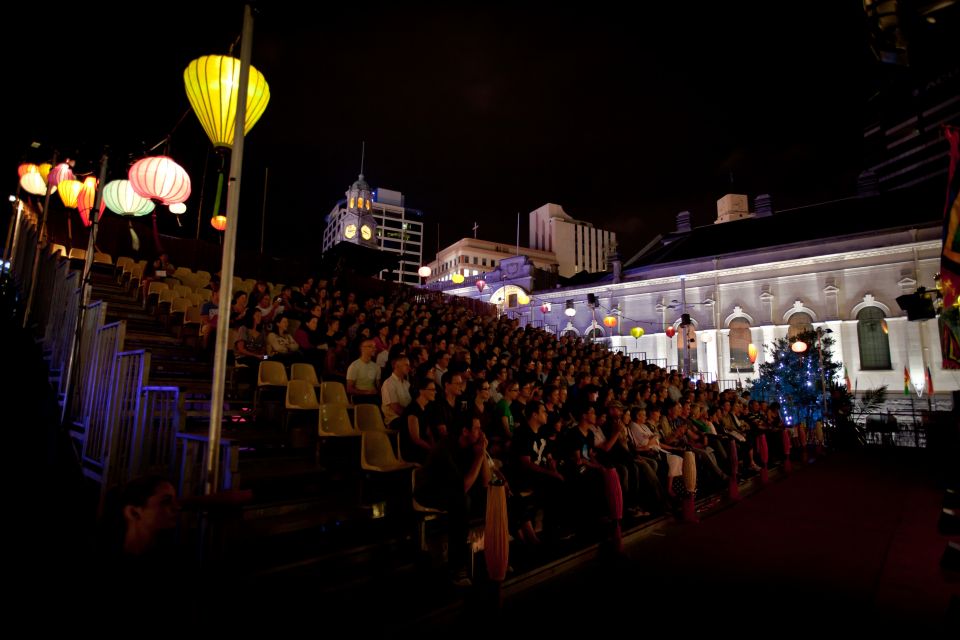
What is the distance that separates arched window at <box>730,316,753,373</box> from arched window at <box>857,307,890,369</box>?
4.58 meters

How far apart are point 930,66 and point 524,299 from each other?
92.8ft

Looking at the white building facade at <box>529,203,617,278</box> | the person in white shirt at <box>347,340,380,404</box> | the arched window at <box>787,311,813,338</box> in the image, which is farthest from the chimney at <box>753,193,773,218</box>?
the white building facade at <box>529,203,617,278</box>

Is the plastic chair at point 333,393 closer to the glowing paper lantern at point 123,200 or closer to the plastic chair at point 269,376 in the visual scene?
the plastic chair at point 269,376

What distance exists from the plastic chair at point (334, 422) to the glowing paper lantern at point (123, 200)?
5.30 meters

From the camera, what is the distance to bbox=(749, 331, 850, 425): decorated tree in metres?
19.4

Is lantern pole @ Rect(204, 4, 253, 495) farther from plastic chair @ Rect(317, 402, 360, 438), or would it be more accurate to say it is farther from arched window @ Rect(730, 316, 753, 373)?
arched window @ Rect(730, 316, 753, 373)

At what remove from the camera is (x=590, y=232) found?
78250mm

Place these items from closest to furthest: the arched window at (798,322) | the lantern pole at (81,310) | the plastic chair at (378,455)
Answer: the plastic chair at (378,455), the lantern pole at (81,310), the arched window at (798,322)

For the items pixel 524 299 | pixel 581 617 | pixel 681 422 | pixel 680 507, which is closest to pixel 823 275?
pixel 524 299

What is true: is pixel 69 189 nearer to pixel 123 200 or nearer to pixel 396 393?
pixel 123 200

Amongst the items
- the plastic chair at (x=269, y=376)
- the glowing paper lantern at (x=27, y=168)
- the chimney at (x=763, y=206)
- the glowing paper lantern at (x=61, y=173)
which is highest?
the chimney at (x=763, y=206)

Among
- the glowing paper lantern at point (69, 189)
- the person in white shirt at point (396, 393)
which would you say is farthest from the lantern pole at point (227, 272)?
the glowing paper lantern at point (69, 189)

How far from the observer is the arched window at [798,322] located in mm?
23875

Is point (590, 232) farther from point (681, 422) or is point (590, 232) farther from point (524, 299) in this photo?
point (681, 422)
